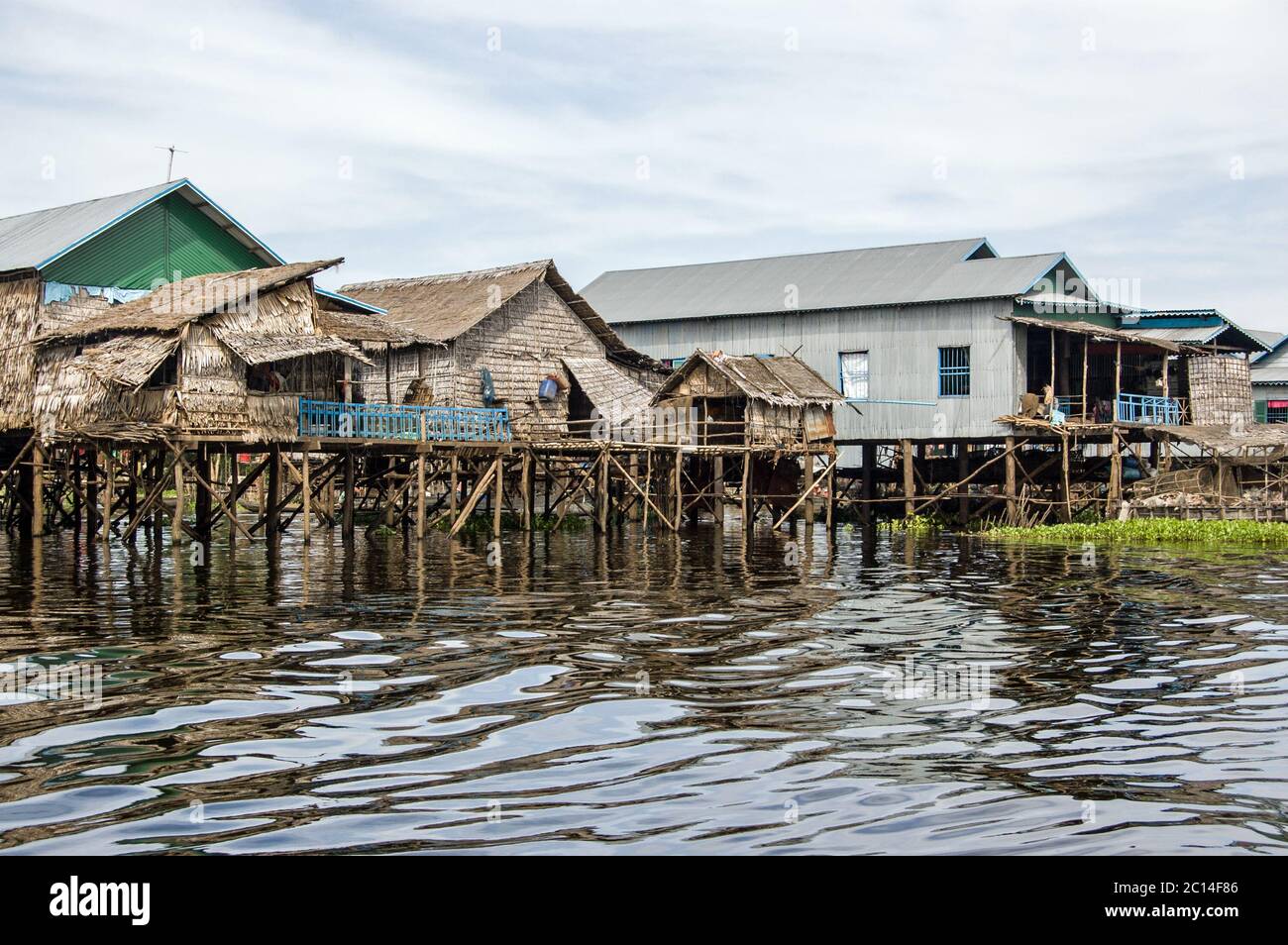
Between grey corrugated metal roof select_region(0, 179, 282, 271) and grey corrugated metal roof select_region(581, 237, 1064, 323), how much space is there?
15.7 m

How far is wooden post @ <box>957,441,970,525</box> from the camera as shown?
127 feet

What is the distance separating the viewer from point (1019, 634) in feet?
51.1

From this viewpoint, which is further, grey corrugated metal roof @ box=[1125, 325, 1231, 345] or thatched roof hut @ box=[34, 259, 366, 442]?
grey corrugated metal roof @ box=[1125, 325, 1231, 345]

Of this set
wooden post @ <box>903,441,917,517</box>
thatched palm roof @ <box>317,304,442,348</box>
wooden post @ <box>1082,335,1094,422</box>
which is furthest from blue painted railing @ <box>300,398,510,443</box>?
wooden post @ <box>1082,335,1094,422</box>

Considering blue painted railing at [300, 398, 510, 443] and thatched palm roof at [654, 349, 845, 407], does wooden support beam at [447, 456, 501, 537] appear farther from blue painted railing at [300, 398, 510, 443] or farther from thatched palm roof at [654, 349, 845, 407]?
thatched palm roof at [654, 349, 845, 407]

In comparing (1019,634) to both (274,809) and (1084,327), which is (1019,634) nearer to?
(274,809)

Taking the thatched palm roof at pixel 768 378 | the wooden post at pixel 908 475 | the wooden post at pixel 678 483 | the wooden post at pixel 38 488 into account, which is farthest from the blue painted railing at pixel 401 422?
the wooden post at pixel 908 475

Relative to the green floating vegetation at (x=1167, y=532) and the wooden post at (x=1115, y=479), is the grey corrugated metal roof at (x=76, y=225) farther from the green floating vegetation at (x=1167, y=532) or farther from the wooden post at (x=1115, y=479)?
the wooden post at (x=1115, y=479)

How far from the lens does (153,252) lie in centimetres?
3478

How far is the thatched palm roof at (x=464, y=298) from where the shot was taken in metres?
38.1

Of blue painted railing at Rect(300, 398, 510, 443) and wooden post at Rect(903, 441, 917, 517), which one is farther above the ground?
blue painted railing at Rect(300, 398, 510, 443)

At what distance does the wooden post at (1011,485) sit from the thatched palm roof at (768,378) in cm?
546

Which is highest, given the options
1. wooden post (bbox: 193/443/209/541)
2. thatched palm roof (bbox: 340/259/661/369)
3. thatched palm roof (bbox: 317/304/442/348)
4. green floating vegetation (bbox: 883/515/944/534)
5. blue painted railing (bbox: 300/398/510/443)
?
thatched palm roof (bbox: 340/259/661/369)

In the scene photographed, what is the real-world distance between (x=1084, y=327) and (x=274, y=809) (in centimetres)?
3268
